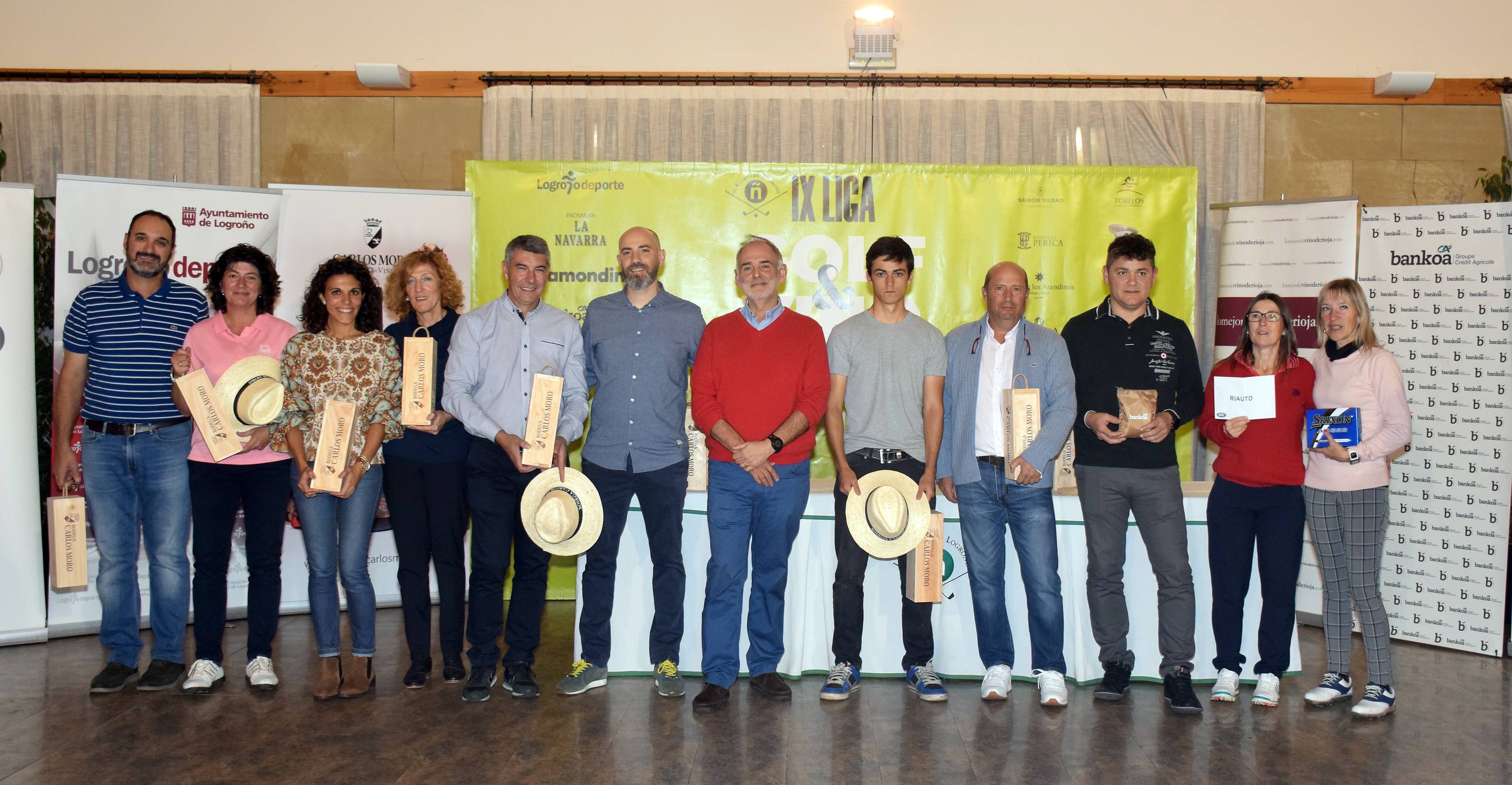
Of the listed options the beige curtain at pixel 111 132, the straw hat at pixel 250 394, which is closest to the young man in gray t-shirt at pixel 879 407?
the straw hat at pixel 250 394

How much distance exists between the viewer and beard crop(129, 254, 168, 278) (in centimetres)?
383

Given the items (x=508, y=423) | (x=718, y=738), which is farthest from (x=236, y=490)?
(x=718, y=738)

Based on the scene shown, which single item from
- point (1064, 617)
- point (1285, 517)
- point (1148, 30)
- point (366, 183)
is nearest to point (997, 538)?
point (1064, 617)

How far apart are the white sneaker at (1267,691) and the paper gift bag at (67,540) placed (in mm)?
4554

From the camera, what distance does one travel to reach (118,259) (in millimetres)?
4770

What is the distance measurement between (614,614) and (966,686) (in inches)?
58.9

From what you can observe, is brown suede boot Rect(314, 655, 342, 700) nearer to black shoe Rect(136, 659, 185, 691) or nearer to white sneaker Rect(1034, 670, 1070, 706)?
black shoe Rect(136, 659, 185, 691)

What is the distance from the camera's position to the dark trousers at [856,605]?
382cm

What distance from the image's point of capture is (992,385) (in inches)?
151

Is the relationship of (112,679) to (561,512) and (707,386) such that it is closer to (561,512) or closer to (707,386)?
(561,512)

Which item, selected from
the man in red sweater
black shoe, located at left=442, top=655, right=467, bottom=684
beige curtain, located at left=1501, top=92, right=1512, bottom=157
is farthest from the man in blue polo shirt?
beige curtain, located at left=1501, top=92, right=1512, bottom=157

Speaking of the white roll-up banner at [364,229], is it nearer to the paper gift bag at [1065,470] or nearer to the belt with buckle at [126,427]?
the belt with buckle at [126,427]

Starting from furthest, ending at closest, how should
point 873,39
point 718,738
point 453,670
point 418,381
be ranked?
point 873,39 < point 453,670 < point 418,381 < point 718,738

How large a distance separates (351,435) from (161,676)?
1.34 m
